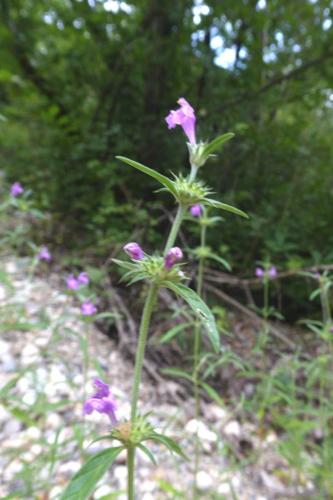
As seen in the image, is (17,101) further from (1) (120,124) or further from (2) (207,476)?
(2) (207,476)

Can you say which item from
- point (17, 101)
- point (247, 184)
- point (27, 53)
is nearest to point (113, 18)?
point (27, 53)

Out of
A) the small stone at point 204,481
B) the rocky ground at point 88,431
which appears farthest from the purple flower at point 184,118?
the small stone at point 204,481

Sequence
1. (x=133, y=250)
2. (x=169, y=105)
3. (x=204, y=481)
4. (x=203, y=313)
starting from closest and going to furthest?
1. (x=203, y=313)
2. (x=133, y=250)
3. (x=204, y=481)
4. (x=169, y=105)

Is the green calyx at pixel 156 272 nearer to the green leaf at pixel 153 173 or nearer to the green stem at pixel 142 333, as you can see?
the green stem at pixel 142 333

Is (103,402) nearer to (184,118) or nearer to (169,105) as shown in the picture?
(184,118)

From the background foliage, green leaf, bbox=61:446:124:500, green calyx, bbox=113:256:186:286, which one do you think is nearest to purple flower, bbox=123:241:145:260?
green calyx, bbox=113:256:186:286

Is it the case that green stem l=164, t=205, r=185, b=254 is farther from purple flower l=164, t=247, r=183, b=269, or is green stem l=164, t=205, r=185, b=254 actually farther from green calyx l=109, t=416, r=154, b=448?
green calyx l=109, t=416, r=154, b=448

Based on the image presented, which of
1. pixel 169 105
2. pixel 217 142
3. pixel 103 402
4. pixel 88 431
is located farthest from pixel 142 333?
pixel 169 105
